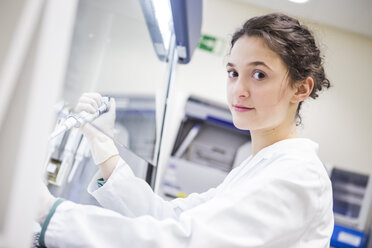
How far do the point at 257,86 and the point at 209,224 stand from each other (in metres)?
0.44

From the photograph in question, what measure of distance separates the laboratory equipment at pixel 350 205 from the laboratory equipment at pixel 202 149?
0.83 m

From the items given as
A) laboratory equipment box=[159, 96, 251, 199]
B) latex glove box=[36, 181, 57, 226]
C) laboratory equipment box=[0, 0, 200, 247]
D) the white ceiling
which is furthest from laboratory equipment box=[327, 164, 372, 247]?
laboratory equipment box=[0, 0, 200, 247]

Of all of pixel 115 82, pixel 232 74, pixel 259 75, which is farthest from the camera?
pixel 232 74

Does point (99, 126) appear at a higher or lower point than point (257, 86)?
lower

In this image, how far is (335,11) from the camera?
320 cm

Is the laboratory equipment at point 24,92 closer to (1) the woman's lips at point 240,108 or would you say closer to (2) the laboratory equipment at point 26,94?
(2) the laboratory equipment at point 26,94

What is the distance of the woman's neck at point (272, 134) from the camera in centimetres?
107

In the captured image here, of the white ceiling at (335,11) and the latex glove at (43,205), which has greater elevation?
the white ceiling at (335,11)

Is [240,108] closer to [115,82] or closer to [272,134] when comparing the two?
[272,134]

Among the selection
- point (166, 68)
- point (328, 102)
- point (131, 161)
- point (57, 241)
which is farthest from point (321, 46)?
point (328, 102)

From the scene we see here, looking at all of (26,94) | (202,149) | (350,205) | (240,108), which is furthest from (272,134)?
(350,205)

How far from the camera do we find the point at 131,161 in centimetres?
125

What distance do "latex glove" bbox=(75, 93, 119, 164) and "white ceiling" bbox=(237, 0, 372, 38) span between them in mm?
2700

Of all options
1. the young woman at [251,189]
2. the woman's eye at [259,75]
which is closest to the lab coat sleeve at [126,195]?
the young woman at [251,189]
